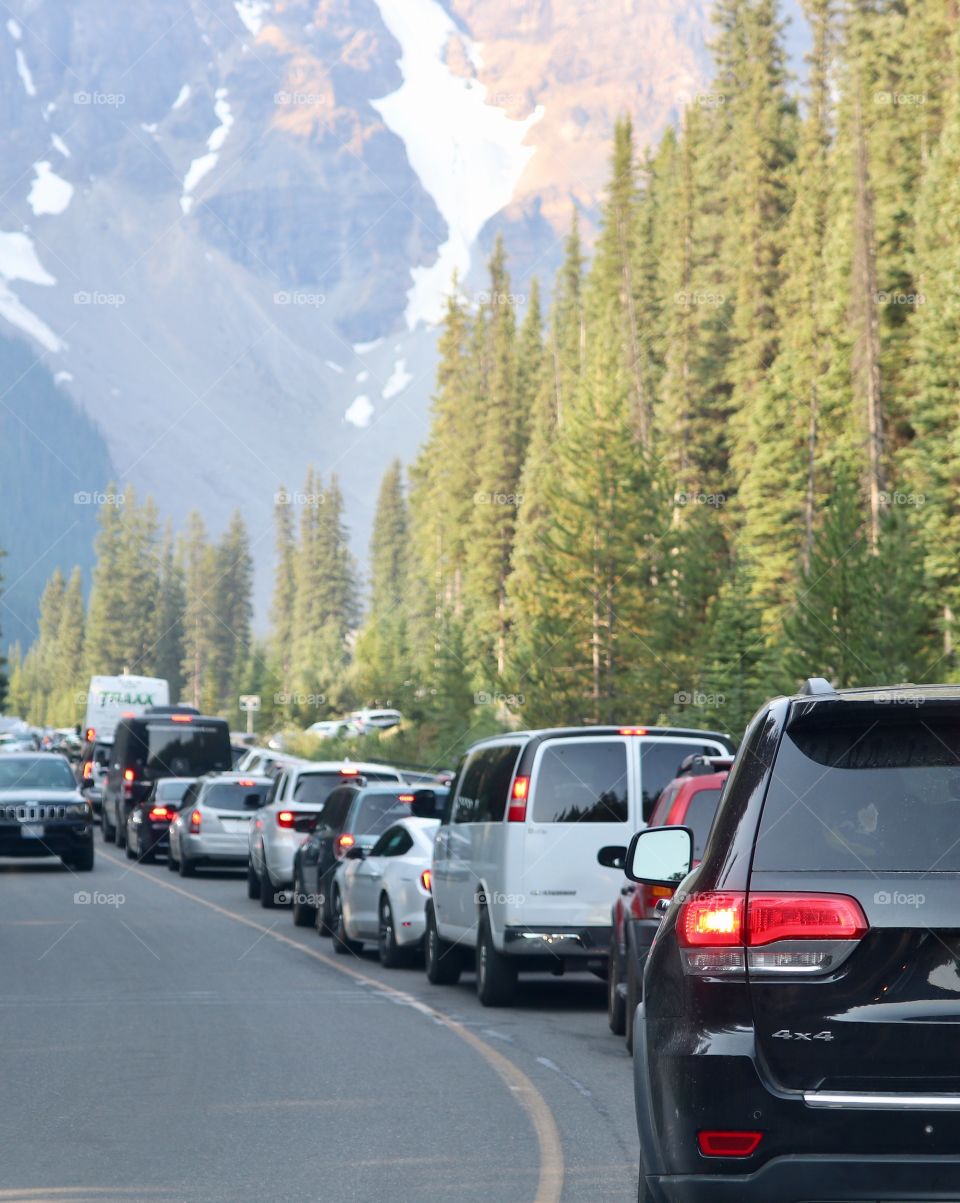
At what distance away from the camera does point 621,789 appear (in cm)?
1456

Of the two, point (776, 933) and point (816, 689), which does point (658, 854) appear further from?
point (776, 933)

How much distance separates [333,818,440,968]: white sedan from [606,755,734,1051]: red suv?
16.4 ft

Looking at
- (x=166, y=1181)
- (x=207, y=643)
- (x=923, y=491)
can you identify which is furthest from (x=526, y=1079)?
(x=207, y=643)

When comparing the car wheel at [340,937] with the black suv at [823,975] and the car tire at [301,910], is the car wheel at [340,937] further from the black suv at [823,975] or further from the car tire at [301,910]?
the black suv at [823,975]

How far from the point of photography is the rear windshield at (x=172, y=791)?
37.3 m

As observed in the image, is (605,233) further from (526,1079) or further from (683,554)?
(526,1079)

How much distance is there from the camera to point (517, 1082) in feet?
35.7

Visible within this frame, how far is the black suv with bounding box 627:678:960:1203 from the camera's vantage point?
4.64 metres

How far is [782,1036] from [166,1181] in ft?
13.1

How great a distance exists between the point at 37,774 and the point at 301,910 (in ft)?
38.9

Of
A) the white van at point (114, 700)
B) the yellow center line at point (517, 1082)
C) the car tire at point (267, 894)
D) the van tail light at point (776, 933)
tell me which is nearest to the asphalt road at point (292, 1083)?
the yellow center line at point (517, 1082)

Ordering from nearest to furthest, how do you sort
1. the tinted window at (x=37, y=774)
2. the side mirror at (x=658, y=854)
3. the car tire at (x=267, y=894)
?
the side mirror at (x=658, y=854), the car tire at (x=267, y=894), the tinted window at (x=37, y=774)

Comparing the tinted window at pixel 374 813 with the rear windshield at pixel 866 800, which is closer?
the rear windshield at pixel 866 800

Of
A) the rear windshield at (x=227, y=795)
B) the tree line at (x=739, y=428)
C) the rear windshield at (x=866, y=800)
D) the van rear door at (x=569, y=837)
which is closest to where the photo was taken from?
the rear windshield at (x=866, y=800)
